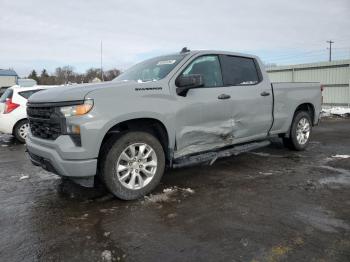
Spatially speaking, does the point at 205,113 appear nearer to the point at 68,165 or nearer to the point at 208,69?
the point at 208,69

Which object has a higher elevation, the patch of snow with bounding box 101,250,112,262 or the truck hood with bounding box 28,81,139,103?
the truck hood with bounding box 28,81,139,103

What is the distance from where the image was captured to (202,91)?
507 cm

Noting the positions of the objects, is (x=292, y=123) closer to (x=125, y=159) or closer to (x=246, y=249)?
(x=125, y=159)

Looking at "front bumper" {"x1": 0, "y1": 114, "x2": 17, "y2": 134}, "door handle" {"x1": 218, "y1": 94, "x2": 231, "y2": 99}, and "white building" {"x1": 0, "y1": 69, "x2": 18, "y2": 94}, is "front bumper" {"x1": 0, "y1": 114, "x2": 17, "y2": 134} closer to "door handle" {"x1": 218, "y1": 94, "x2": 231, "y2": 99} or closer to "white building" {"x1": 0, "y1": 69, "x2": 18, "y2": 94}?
"door handle" {"x1": 218, "y1": 94, "x2": 231, "y2": 99}

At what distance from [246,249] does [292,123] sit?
4.38m

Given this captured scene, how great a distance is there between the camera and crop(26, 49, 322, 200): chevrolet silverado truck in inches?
159

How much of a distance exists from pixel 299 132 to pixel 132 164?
13.7 feet

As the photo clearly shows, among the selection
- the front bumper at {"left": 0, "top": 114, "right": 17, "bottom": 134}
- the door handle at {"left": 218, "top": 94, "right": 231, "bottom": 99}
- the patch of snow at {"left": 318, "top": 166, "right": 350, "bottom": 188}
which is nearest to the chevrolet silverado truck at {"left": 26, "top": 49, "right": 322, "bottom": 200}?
the door handle at {"left": 218, "top": 94, "right": 231, "bottom": 99}

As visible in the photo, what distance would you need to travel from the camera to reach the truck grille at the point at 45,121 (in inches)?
163

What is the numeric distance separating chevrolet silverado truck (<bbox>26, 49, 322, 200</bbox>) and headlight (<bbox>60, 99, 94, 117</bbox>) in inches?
0.4

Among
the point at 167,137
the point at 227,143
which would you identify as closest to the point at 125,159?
the point at 167,137

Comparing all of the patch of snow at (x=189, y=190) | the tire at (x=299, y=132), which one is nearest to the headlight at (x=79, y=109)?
the patch of snow at (x=189, y=190)

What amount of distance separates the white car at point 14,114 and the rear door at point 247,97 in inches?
236

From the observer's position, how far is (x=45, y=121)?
14.2 feet
